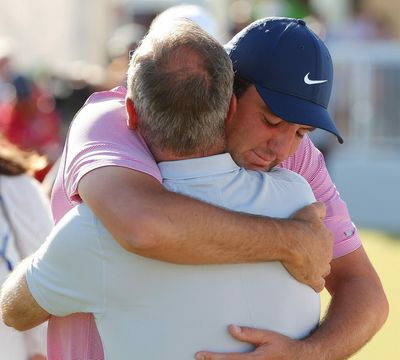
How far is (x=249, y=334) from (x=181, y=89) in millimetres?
572

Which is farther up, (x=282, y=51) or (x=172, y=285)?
(x=282, y=51)

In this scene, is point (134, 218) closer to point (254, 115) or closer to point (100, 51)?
point (254, 115)

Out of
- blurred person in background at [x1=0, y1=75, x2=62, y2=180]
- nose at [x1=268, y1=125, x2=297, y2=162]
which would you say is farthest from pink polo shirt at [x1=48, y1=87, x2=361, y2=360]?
blurred person in background at [x1=0, y1=75, x2=62, y2=180]

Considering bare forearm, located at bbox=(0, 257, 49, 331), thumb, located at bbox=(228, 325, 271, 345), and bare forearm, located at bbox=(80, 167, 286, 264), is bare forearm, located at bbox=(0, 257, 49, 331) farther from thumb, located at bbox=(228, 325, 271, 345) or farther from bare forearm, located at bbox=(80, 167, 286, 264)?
thumb, located at bbox=(228, 325, 271, 345)

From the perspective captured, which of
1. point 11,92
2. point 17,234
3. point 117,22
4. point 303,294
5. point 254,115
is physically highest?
point 254,115

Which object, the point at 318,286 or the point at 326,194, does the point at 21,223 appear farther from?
the point at 318,286

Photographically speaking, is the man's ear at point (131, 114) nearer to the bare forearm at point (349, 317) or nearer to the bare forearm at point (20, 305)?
the bare forearm at point (20, 305)

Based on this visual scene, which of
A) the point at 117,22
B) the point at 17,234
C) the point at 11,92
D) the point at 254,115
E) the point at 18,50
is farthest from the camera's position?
the point at 117,22

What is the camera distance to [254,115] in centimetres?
306

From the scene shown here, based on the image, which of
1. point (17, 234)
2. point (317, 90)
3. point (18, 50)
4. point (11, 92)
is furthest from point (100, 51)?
point (317, 90)

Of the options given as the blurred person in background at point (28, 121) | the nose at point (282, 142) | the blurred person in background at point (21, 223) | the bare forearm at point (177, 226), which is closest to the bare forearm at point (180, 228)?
the bare forearm at point (177, 226)

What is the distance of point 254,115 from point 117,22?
14998 mm

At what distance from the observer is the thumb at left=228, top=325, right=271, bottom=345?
2.71m

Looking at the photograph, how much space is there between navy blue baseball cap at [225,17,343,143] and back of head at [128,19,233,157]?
344 mm
